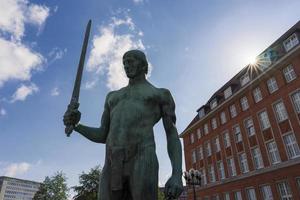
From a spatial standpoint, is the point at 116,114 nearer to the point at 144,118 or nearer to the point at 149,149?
the point at 144,118

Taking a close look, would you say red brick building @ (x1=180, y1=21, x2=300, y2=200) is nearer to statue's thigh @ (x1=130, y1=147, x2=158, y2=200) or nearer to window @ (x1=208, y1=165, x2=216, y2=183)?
window @ (x1=208, y1=165, x2=216, y2=183)

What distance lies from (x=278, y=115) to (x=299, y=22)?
12.1 m

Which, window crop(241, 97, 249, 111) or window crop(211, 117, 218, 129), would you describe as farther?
window crop(211, 117, 218, 129)

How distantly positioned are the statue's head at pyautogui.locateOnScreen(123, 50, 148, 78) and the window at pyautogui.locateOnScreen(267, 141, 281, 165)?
87.7ft

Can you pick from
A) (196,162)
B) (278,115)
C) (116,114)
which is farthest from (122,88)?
(196,162)

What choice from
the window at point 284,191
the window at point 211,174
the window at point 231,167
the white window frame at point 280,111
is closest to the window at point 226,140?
the window at point 231,167

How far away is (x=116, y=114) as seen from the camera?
2.80 meters

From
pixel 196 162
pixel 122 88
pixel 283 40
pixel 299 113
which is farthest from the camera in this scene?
pixel 196 162

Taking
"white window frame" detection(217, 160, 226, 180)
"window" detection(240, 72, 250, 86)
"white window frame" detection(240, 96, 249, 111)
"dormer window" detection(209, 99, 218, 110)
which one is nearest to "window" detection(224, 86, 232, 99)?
"window" detection(240, 72, 250, 86)

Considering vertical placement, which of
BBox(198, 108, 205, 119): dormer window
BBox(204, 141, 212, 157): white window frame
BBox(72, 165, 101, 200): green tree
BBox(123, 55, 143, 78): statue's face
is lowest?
BBox(123, 55, 143, 78): statue's face

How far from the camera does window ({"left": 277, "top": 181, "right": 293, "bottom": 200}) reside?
79.8ft

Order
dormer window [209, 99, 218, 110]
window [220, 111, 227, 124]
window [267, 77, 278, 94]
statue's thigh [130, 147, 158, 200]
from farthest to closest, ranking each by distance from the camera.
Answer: dormer window [209, 99, 218, 110], window [220, 111, 227, 124], window [267, 77, 278, 94], statue's thigh [130, 147, 158, 200]

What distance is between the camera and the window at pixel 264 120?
1105 inches

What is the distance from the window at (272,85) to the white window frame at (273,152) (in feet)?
17.9
